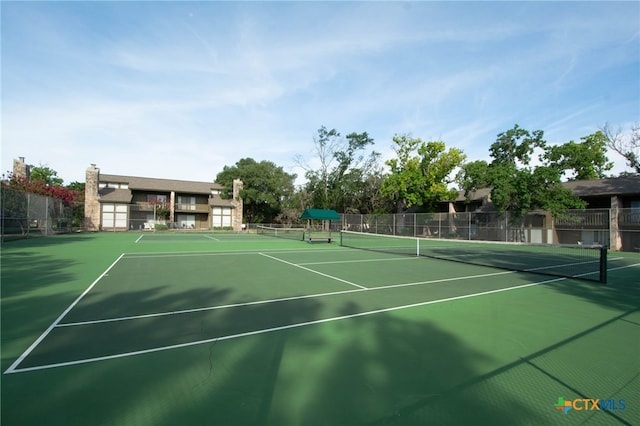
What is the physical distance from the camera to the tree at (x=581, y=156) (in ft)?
133

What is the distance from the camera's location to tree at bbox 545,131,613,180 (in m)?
40.5

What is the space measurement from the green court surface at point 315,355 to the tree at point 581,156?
132ft

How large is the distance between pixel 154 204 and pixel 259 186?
48.6ft

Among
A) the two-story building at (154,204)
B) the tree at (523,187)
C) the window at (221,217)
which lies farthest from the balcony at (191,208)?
the tree at (523,187)

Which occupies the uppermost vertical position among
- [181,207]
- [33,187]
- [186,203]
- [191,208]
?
[33,187]

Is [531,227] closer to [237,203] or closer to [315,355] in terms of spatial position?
[315,355]

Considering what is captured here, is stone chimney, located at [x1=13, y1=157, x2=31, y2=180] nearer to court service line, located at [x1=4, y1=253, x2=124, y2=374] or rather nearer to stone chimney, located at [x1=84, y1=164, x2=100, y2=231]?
stone chimney, located at [x1=84, y1=164, x2=100, y2=231]

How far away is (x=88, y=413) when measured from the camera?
9.61 ft

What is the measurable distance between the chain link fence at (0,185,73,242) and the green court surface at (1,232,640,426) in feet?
56.7

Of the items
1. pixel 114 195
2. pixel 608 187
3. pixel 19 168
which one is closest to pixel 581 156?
pixel 608 187

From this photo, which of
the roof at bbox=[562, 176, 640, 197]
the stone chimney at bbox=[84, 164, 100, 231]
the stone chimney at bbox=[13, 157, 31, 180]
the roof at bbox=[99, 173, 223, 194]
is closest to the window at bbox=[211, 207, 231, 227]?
the roof at bbox=[99, 173, 223, 194]

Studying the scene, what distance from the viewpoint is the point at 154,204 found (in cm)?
4319

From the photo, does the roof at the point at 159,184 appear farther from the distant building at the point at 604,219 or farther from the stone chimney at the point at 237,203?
the distant building at the point at 604,219

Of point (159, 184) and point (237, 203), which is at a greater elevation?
point (159, 184)
